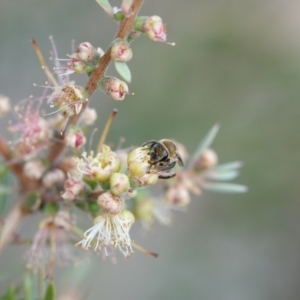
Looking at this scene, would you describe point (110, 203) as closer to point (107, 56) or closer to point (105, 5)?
point (107, 56)

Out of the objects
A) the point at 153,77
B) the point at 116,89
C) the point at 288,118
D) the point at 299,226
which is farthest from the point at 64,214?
the point at 299,226

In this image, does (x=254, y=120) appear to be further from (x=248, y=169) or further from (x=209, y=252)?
(x=209, y=252)

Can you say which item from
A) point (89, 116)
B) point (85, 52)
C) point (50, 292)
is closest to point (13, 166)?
point (89, 116)

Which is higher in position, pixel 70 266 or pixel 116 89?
pixel 116 89

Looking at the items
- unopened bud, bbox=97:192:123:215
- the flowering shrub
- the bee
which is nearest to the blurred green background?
the flowering shrub

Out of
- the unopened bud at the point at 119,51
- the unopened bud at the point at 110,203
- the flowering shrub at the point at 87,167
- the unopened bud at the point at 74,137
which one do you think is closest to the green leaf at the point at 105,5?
the flowering shrub at the point at 87,167

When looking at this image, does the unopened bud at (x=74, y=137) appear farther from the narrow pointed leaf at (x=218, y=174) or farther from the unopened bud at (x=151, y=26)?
the narrow pointed leaf at (x=218, y=174)
